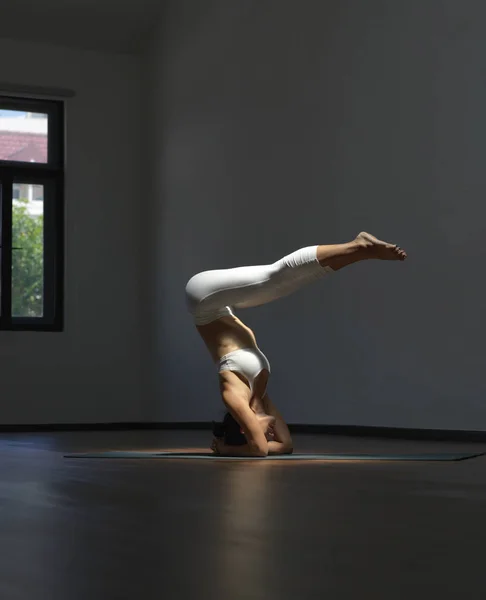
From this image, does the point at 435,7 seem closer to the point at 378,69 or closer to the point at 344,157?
the point at 378,69

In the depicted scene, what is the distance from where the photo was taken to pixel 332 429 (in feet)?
18.5

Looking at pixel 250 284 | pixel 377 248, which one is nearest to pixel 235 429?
pixel 250 284

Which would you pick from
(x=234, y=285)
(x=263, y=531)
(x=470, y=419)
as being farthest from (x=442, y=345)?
(x=263, y=531)

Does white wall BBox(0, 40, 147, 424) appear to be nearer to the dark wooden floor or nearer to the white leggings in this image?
the white leggings

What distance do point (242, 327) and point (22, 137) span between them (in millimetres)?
5436

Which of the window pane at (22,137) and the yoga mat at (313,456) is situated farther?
the window pane at (22,137)

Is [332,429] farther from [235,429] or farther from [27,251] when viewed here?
[27,251]

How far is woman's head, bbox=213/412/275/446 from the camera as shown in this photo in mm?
3635

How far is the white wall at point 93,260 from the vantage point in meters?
8.34

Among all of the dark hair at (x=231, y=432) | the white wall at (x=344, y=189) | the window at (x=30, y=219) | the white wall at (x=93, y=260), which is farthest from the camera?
the window at (x=30, y=219)

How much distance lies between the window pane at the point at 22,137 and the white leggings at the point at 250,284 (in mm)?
5327

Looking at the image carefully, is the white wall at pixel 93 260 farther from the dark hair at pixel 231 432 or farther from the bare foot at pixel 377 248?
the bare foot at pixel 377 248

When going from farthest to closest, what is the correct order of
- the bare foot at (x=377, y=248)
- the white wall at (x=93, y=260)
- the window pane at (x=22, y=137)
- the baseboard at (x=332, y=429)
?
the window pane at (x=22, y=137)
the white wall at (x=93, y=260)
the baseboard at (x=332, y=429)
the bare foot at (x=377, y=248)

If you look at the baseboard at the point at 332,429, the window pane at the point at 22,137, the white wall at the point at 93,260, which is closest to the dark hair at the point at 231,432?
the baseboard at the point at 332,429
